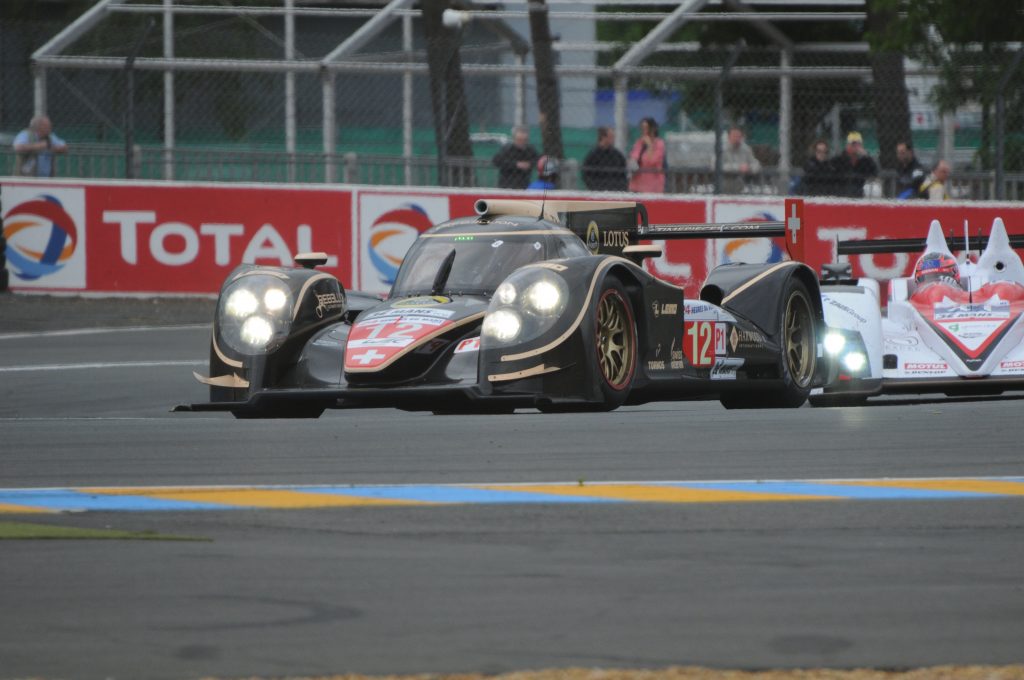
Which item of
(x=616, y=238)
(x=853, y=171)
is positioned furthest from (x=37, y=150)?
(x=616, y=238)

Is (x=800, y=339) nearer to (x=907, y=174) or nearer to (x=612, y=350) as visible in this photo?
(x=612, y=350)

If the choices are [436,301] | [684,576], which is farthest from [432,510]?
[436,301]

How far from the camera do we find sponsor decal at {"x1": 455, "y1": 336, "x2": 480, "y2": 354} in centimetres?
865

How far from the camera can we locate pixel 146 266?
60.3 ft

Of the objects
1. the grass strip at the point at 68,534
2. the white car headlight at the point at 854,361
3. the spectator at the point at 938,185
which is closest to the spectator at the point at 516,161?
the spectator at the point at 938,185

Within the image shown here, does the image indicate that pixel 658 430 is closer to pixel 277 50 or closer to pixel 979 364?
pixel 979 364

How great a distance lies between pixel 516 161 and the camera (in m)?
18.7

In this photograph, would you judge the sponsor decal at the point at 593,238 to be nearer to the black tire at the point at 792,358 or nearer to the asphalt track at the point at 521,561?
the black tire at the point at 792,358

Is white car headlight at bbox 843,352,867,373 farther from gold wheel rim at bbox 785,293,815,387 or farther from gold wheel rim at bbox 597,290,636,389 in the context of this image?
gold wheel rim at bbox 597,290,636,389

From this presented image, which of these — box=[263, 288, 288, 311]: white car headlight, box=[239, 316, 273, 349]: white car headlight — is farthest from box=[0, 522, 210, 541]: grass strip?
box=[263, 288, 288, 311]: white car headlight

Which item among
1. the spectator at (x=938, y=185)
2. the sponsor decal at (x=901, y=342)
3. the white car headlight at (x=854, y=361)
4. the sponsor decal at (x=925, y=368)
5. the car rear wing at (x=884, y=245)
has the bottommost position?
the sponsor decal at (x=925, y=368)

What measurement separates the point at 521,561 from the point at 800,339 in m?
6.19

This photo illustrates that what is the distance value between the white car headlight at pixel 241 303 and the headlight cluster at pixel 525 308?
1.27 metres

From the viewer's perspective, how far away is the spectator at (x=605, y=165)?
18.7 meters
